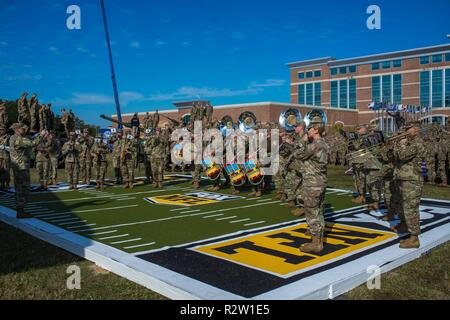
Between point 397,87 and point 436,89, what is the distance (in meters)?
5.89

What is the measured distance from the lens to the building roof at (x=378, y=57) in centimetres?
5788

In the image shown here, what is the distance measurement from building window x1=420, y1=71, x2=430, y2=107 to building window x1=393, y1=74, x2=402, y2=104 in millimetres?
3147

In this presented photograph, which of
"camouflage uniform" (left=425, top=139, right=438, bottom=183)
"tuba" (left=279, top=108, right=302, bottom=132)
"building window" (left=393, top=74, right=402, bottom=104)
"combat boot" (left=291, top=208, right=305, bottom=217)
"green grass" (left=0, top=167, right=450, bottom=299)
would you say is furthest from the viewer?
"building window" (left=393, top=74, right=402, bottom=104)

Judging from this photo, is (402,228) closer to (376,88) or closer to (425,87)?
(425,87)

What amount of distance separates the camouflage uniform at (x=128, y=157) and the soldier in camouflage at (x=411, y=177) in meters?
9.93

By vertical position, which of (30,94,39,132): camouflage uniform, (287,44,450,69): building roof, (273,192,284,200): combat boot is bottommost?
(273,192,284,200): combat boot

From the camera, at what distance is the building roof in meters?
57.9

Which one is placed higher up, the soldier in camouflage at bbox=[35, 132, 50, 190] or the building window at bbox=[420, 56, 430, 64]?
the building window at bbox=[420, 56, 430, 64]

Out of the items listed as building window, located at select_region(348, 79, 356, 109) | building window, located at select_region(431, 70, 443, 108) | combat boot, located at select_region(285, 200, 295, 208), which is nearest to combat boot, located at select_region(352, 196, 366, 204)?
combat boot, located at select_region(285, 200, 295, 208)

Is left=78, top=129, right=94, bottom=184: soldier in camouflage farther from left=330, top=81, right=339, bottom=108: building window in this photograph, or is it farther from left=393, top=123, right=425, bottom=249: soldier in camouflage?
left=330, top=81, right=339, bottom=108: building window

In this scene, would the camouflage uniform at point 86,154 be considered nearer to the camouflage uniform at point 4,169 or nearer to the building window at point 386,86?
the camouflage uniform at point 4,169

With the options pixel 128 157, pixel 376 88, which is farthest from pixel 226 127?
pixel 376 88

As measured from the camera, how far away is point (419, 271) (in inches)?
211
